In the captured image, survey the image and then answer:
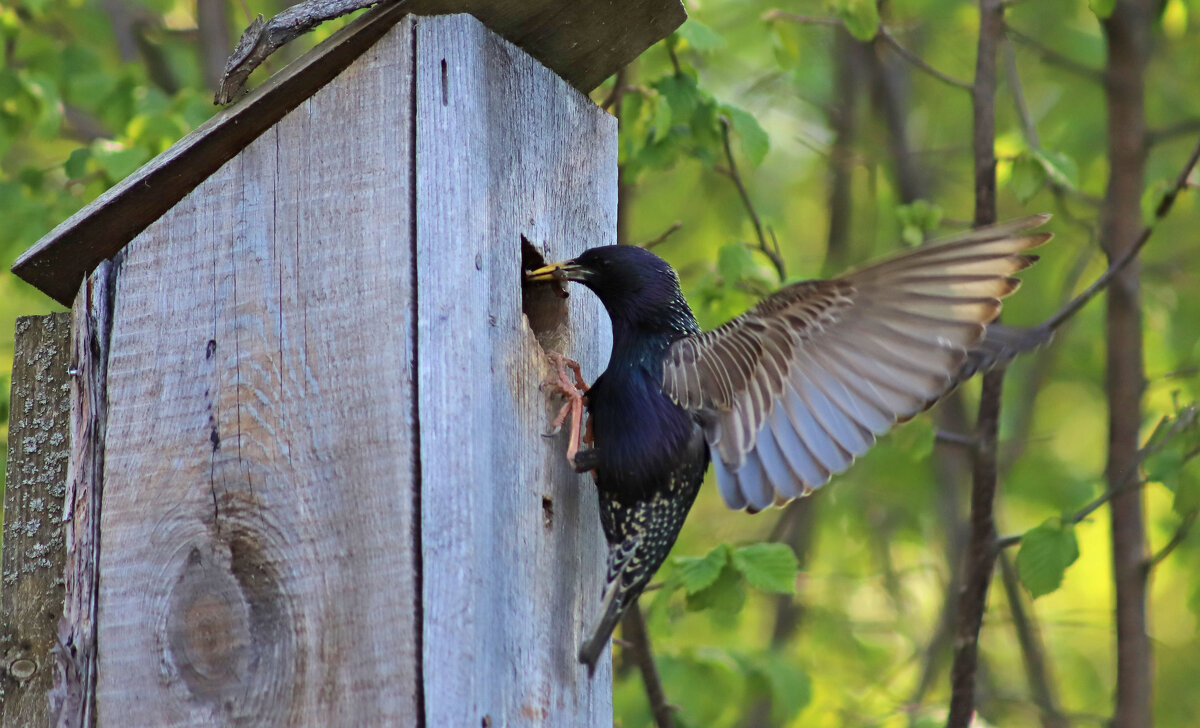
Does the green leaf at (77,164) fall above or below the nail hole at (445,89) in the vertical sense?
above

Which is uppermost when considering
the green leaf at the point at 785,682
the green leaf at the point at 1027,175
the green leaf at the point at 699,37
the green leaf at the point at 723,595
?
the green leaf at the point at 699,37

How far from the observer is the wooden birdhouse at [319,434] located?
2.27m

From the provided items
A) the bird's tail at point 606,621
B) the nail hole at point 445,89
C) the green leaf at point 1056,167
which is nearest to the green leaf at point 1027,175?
the green leaf at point 1056,167

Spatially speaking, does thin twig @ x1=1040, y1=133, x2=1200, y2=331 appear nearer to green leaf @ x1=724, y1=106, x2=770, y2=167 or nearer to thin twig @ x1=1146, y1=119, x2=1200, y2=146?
green leaf @ x1=724, y1=106, x2=770, y2=167

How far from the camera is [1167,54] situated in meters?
6.14

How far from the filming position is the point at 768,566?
3506 mm

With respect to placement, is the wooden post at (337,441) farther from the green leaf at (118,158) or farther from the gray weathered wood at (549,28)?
the green leaf at (118,158)

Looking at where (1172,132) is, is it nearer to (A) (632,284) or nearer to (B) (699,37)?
(B) (699,37)

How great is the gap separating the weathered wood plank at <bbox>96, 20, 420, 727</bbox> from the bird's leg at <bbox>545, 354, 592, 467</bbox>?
0.47 metres

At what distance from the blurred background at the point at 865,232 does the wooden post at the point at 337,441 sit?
1502 mm

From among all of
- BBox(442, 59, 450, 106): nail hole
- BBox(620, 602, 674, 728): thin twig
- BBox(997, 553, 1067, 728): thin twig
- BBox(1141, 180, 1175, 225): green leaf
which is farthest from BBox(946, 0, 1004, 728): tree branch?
BBox(442, 59, 450, 106): nail hole

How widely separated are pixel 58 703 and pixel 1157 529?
5.02m

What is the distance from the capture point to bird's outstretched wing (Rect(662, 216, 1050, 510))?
2.48 meters

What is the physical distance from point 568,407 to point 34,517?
3.64 feet
